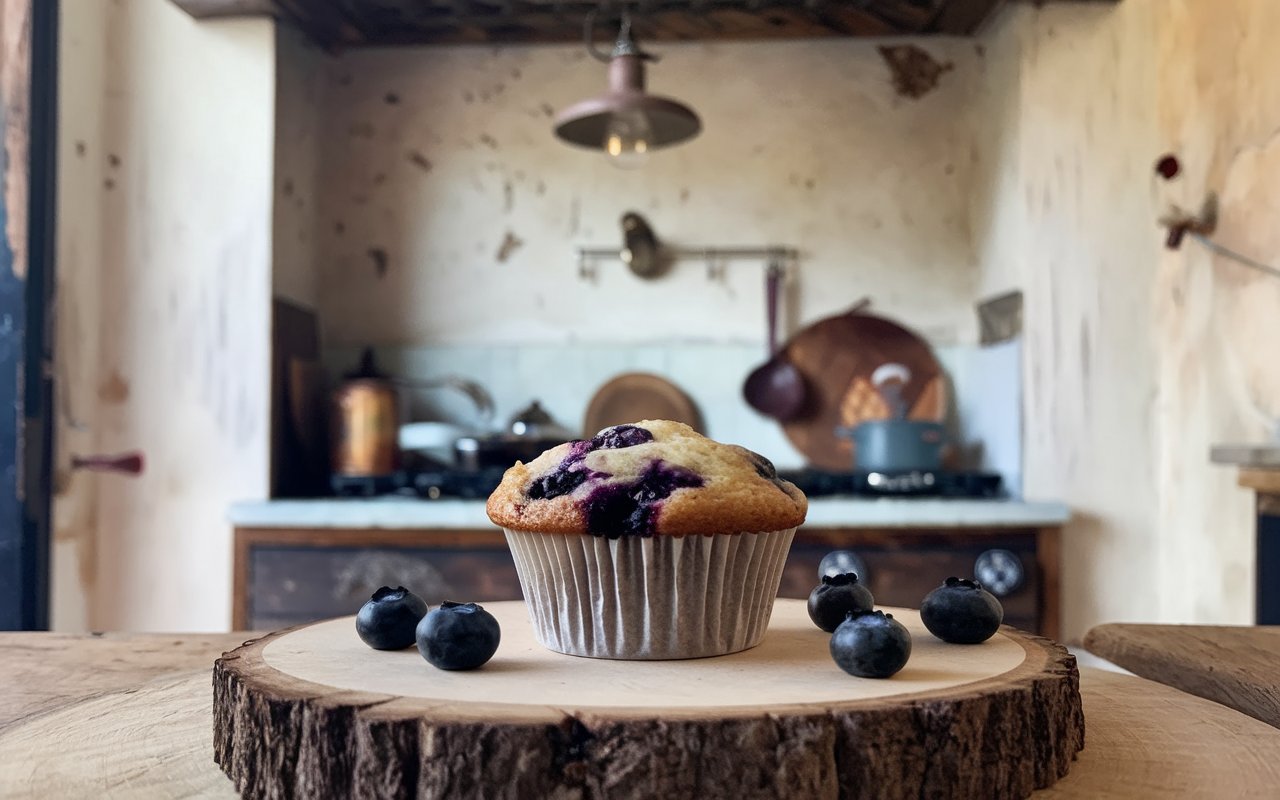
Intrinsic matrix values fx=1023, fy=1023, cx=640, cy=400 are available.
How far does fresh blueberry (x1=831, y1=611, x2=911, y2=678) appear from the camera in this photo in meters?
0.83

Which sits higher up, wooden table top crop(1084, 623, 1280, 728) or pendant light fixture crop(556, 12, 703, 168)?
pendant light fixture crop(556, 12, 703, 168)

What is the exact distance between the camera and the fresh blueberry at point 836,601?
1048 millimetres

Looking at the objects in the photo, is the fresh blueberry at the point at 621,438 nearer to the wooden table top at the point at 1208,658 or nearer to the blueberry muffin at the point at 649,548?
the blueberry muffin at the point at 649,548

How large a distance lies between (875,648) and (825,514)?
1.66m

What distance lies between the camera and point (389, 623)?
37.9 inches

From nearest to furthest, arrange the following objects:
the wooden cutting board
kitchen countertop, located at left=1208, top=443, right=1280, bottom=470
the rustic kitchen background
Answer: kitchen countertop, located at left=1208, top=443, right=1280, bottom=470
the rustic kitchen background
the wooden cutting board

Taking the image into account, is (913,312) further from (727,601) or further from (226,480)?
(727,601)

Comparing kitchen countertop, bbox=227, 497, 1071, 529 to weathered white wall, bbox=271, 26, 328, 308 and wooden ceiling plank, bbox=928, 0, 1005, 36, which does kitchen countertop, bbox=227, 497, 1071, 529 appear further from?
wooden ceiling plank, bbox=928, 0, 1005, 36

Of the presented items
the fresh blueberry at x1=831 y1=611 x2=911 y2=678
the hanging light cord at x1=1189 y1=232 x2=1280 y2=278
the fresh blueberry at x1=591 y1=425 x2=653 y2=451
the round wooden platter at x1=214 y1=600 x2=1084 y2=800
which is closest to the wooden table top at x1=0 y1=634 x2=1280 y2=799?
the round wooden platter at x1=214 y1=600 x2=1084 y2=800

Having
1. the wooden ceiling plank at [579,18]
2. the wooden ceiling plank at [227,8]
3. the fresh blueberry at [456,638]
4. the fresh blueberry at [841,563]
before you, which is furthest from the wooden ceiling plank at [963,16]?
the fresh blueberry at [456,638]

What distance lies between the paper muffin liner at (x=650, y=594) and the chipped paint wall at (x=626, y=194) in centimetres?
222

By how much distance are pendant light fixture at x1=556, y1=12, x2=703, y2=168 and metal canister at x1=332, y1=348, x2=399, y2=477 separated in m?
0.92

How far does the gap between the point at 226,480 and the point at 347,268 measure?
0.85 meters

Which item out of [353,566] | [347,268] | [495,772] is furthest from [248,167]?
[495,772]
